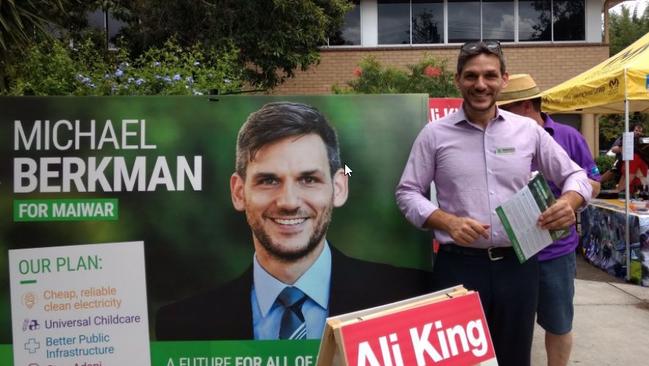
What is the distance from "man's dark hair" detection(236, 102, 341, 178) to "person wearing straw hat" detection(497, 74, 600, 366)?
1.07m

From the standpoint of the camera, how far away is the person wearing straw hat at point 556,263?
3.30 metres

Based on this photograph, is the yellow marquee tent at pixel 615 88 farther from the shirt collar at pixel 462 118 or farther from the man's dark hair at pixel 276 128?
the man's dark hair at pixel 276 128

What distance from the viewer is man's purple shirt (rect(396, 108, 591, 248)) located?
2512 millimetres

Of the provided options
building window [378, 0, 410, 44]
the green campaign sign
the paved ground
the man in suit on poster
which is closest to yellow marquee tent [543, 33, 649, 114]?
the paved ground

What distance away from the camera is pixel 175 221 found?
Result: 2723 millimetres

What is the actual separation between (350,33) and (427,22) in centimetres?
190

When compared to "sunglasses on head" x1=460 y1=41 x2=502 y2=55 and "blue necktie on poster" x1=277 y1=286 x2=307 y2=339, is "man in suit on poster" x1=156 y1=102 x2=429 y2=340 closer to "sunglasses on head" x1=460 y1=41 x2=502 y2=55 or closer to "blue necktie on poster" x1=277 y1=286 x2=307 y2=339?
"blue necktie on poster" x1=277 y1=286 x2=307 y2=339

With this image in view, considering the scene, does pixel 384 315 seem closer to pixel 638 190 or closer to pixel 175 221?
pixel 175 221

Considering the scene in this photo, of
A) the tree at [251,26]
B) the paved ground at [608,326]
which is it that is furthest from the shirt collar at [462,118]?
the tree at [251,26]

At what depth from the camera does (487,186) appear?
2514 millimetres

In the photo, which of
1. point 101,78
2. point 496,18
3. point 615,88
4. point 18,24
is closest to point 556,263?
point 101,78

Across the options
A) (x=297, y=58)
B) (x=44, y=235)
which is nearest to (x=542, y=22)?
(x=297, y=58)

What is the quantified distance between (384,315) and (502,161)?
36.0 inches

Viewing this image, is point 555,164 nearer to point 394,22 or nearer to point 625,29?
point 394,22
